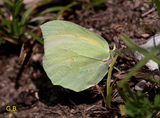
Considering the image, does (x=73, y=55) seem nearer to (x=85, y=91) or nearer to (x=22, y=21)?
(x=85, y=91)

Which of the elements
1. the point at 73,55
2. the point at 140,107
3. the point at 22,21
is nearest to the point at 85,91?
the point at 73,55

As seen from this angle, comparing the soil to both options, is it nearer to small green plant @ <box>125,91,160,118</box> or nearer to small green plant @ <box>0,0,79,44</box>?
small green plant @ <box>0,0,79,44</box>

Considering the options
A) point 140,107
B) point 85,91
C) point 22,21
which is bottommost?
point 85,91

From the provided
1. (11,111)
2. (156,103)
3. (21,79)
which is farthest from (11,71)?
(156,103)

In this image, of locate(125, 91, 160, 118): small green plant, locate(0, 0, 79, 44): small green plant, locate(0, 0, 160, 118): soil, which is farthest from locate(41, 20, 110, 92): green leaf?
locate(0, 0, 79, 44): small green plant

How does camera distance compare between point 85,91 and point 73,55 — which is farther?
point 85,91

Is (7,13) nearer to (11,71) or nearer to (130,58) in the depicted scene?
(11,71)
